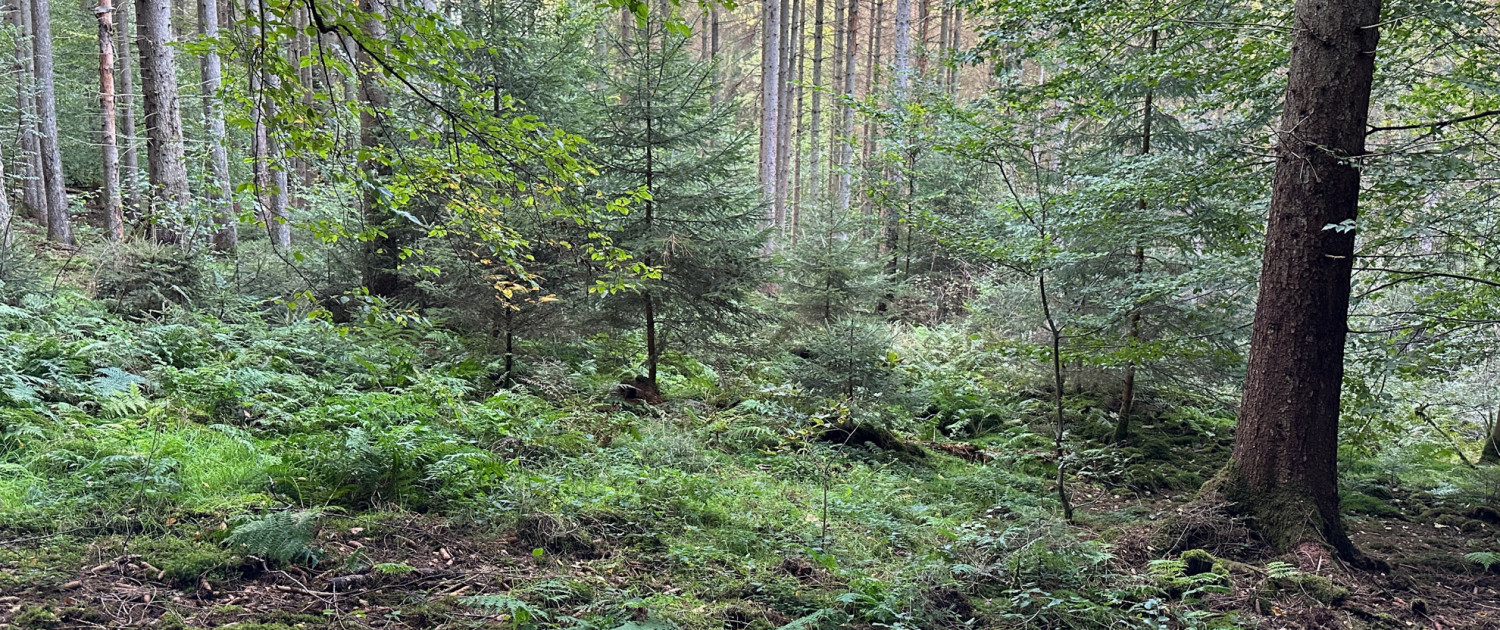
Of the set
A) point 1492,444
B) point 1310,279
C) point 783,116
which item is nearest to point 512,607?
point 1310,279

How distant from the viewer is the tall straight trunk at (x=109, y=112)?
13.2m

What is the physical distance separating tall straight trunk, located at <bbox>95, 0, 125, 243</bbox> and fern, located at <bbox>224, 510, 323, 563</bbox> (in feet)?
41.6

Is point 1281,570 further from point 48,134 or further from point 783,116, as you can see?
point 48,134

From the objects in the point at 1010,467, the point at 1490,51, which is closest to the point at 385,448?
the point at 1010,467

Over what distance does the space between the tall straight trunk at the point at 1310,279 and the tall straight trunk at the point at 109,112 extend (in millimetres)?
16235

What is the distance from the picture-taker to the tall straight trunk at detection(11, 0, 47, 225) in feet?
50.4

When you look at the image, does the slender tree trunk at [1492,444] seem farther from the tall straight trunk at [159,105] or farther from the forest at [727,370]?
the tall straight trunk at [159,105]

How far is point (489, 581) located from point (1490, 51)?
24.7ft

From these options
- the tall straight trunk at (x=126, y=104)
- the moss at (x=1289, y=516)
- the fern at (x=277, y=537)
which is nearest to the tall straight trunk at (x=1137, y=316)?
the moss at (x=1289, y=516)

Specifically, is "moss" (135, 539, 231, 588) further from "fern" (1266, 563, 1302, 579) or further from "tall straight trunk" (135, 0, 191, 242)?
"tall straight trunk" (135, 0, 191, 242)

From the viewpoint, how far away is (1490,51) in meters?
5.28

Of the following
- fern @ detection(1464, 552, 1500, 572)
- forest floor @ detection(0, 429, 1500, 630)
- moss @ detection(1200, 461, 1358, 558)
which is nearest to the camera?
forest floor @ detection(0, 429, 1500, 630)

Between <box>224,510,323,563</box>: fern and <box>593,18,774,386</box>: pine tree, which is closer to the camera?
<box>224,510,323,563</box>: fern

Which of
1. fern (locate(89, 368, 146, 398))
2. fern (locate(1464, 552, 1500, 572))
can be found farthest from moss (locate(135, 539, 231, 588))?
fern (locate(1464, 552, 1500, 572))
